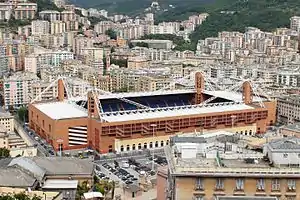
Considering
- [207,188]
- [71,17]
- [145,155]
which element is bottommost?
[145,155]

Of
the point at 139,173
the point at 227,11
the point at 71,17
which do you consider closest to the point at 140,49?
the point at 71,17

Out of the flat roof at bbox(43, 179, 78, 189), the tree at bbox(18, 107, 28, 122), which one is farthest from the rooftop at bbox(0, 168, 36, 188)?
the tree at bbox(18, 107, 28, 122)

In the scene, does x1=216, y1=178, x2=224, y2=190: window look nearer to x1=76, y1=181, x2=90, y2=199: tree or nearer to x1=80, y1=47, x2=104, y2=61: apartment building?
x1=76, y1=181, x2=90, y2=199: tree

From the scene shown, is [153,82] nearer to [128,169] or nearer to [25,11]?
[128,169]

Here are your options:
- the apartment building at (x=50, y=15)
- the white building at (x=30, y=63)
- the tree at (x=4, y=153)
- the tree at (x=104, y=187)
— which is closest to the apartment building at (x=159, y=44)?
the apartment building at (x=50, y=15)

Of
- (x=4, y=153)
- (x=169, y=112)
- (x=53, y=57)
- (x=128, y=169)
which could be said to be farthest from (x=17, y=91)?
(x=128, y=169)

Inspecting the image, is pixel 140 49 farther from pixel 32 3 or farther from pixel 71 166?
pixel 71 166
